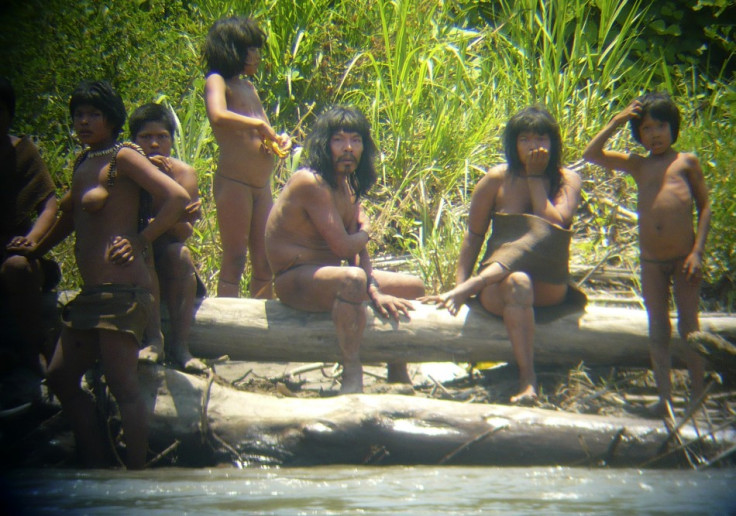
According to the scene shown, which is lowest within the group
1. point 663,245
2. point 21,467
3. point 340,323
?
point 21,467

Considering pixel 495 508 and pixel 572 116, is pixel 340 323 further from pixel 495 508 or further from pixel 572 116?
pixel 572 116

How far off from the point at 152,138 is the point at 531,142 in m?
2.08

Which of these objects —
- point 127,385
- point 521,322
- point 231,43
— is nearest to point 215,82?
point 231,43

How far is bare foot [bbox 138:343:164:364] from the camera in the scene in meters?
4.02

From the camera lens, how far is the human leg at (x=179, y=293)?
14.4ft

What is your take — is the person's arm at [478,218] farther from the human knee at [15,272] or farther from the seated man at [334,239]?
the human knee at [15,272]

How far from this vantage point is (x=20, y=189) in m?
4.55

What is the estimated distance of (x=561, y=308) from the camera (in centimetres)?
468

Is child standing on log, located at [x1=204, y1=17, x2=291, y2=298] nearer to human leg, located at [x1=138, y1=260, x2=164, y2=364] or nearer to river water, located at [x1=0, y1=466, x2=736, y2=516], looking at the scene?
human leg, located at [x1=138, y1=260, x2=164, y2=364]

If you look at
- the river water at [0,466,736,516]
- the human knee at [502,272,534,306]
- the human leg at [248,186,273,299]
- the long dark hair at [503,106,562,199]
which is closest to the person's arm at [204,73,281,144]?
the human leg at [248,186,273,299]

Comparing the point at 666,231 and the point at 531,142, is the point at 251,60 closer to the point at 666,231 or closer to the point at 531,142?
the point at 531,142

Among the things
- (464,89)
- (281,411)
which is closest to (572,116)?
(464,89)

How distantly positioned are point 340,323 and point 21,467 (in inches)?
63.1

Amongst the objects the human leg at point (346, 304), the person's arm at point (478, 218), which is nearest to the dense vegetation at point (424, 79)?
the person's arm at point (478, 218)
